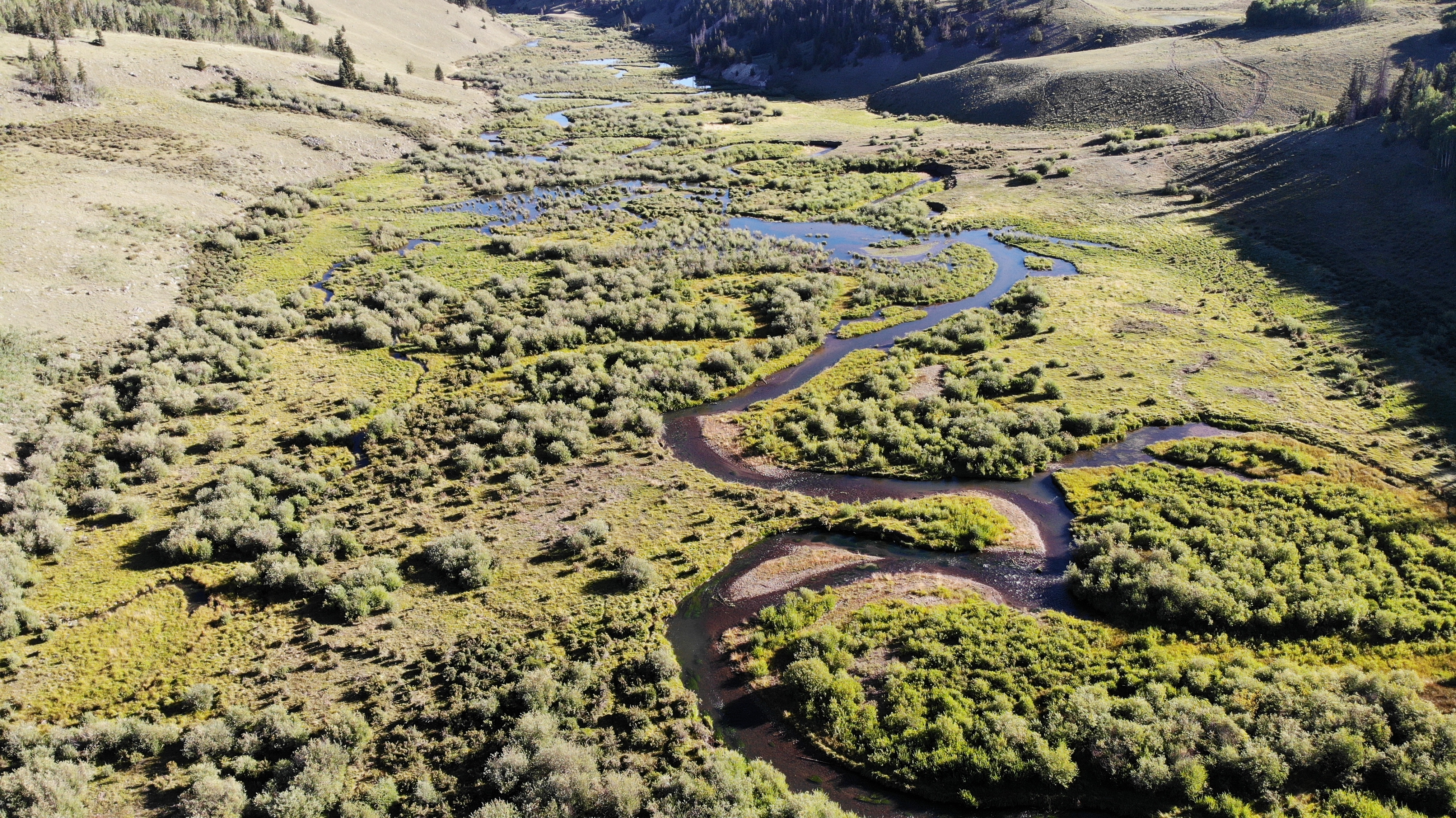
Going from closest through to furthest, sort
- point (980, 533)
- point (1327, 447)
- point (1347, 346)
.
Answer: point (980, 533) < point (1327, 447) < point (1347, 346)

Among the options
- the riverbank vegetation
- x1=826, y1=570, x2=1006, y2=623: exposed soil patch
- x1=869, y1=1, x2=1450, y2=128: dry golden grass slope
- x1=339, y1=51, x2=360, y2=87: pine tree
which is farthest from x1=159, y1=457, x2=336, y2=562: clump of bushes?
x1=869, y1=1, x2=1450, y2=128: dry golden grass slope

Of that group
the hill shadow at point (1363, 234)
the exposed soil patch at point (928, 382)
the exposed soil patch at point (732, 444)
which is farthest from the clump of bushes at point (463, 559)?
the hill shadow at point (1363, 234)

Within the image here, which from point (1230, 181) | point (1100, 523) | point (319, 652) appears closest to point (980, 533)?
point (1100, 523)

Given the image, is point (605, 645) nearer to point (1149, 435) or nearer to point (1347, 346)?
point (1149, 435)

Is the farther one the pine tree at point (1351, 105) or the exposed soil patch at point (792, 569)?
the pine tree at point (1351, 105)

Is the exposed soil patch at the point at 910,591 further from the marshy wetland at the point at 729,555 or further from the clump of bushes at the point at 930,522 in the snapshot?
the clump of bushes at the point at 930,522

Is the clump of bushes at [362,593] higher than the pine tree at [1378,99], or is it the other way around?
the pine tree at [1378,99]

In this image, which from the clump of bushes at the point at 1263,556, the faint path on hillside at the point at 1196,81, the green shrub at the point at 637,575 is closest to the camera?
the clump of bushes at the point at 1263,556
